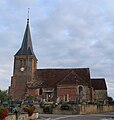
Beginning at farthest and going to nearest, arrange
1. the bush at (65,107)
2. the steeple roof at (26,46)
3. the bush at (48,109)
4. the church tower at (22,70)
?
the steeple roof at (26,46), the church tower at (22,70), the bush at (65,107), the bush at (48,109)

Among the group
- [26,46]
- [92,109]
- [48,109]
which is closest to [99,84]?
[92,109]

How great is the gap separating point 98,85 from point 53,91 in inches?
579

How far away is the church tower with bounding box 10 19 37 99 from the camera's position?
63281 mm

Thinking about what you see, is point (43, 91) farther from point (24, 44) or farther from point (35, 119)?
point (35, 119)

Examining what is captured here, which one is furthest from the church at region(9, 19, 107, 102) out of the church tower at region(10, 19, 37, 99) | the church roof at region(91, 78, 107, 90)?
the church roof at region(91, 78, 107, 90)

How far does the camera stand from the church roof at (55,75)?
6397 cm

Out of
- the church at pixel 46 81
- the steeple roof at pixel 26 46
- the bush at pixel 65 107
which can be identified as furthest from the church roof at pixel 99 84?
the bush at pixel 65 107

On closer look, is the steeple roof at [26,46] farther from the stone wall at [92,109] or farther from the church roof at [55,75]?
the stone wall at [92,109]

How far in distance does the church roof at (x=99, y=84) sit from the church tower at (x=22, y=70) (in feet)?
56.9

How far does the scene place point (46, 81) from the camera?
64938mm

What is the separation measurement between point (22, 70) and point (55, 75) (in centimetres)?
849

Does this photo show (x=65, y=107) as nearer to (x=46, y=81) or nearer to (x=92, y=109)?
(x=92, y=109)

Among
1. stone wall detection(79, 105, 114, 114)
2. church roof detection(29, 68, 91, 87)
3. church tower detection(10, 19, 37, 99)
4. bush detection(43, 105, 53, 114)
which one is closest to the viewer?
bush detection(43, 105, 53, 114)

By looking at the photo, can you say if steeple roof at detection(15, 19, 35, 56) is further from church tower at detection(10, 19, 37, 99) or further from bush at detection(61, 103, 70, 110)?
bush at detection(61, 103, 70, 110)
